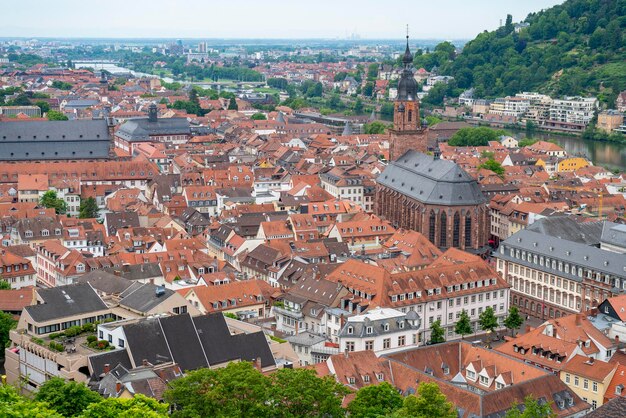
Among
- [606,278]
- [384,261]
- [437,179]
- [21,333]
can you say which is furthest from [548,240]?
[21,333]

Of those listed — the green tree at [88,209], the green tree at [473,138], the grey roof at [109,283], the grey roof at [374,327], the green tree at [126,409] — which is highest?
the green tree at [126,409]

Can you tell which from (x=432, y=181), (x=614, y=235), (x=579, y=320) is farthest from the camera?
(x=432, y=181)

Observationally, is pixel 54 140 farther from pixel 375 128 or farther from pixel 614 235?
pixel 614 235

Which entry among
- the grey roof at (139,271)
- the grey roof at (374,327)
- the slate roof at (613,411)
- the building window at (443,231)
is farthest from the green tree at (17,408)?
the building window at (443,231)

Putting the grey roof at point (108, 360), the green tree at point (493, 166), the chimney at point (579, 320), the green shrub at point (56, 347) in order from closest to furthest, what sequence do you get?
1. the grey roof at point (108, 360)
2. the green shrub at point (56, 347)
3. the chimney at point (579, 320)
4. the green tree at point (493, 166)

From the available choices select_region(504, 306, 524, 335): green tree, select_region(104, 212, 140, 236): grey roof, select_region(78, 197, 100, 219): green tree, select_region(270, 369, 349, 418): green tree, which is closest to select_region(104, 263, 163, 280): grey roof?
select_region(104, 212, 140, 236): grey roof

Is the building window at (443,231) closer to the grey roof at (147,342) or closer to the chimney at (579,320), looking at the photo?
the chimney at (579,320)

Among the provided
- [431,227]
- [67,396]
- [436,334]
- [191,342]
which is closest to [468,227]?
[431,227]
